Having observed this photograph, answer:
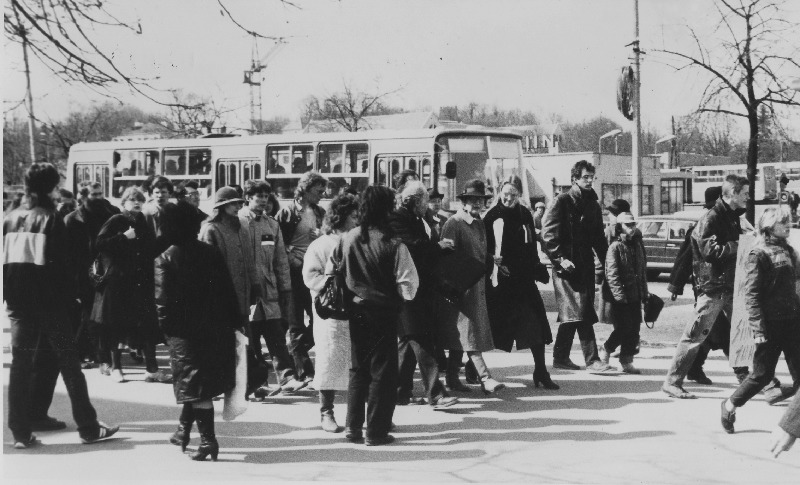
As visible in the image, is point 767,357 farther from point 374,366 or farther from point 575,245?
point 374,366

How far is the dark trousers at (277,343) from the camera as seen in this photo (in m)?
7.76

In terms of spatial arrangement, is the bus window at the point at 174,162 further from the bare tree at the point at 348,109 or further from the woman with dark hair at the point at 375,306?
the woman with dark hair at the point at 375,306

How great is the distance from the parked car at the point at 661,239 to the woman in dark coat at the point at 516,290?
11714 millimetres

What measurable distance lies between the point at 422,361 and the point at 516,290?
150 cm

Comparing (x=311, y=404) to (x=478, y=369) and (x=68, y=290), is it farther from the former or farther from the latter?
(x=68, y=290)

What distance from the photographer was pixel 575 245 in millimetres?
8594

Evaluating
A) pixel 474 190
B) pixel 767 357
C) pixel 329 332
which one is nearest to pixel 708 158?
pixel 474 190

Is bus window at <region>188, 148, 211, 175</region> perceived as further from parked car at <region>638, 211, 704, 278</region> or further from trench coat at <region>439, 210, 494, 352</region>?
trench coat at <region>439, 210, 494, 352</region>

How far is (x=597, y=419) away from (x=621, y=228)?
271 cm

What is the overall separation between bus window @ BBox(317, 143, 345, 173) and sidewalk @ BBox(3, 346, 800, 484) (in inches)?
424

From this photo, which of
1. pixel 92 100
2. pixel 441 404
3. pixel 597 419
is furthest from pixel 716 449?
pixel 92 100

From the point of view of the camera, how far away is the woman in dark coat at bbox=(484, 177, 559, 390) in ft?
26.4

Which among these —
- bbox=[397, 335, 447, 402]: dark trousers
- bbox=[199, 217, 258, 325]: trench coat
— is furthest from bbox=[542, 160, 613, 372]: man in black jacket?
bbox=[199, 217, 258, 325]: trench coat

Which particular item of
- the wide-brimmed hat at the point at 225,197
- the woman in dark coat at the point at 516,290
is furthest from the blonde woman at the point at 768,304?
the wide-brimmed hat at the point at 225,197
